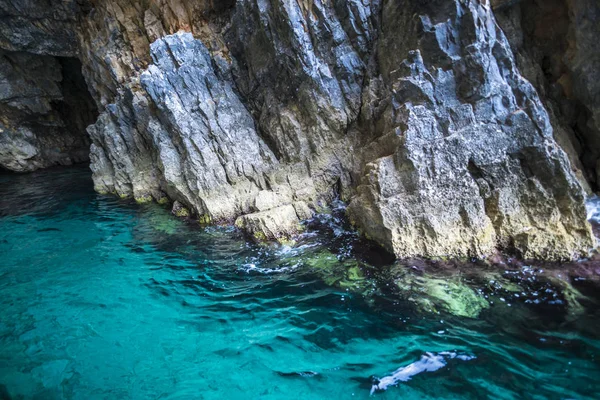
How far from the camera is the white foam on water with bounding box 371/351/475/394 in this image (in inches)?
223

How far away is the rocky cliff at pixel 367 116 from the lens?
8.62 m

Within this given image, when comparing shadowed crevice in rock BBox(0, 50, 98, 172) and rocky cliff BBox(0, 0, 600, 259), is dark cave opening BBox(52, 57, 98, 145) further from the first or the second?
rocky cliff BBox(0, 0, 600, 259)

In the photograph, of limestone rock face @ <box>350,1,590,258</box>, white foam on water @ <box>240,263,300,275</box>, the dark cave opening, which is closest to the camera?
limestone rock face @ <box>350,1,590,258</box>

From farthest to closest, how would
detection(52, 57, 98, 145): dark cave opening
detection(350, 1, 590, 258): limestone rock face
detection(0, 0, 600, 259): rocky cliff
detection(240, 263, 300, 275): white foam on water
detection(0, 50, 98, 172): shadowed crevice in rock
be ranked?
detection(52, 57, 98, 145): dark cave opening < detection(0, 50, 98, 172): shadowed crevice in rock < detection(240, 263, 300, 275): white foam on water < detection(0, 0, 600, 259): rocky cliff < detection(350, 1, 590, 258): limestone rock face

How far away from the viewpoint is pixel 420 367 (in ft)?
19.2

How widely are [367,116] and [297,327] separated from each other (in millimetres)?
A: 7731

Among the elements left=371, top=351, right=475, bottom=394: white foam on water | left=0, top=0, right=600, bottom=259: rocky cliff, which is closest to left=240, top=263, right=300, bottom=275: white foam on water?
left=0, top=0, right=600, bottom=259: rocky cliff

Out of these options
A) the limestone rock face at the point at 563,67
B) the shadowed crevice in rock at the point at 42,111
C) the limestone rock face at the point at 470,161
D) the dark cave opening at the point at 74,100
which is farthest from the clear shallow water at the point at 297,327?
the dark cave opening at the point at 74,100

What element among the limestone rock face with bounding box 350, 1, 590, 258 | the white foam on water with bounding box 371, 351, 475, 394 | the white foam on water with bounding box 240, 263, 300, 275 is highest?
the limestone rock face with bounding box 350, 1, 590, 258

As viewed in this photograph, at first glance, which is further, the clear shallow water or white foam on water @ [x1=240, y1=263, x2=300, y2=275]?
white foam on water @ [x1=240, y1=263, x2=300, y2=275]

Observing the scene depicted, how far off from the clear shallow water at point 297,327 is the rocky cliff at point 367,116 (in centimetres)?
138

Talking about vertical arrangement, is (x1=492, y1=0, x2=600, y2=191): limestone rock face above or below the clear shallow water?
above

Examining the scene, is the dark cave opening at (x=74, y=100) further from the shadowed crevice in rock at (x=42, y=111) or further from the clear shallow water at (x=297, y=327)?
the clear shallow water at (x=297, y=327)

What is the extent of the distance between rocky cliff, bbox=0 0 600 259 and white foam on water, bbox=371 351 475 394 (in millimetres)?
3191
